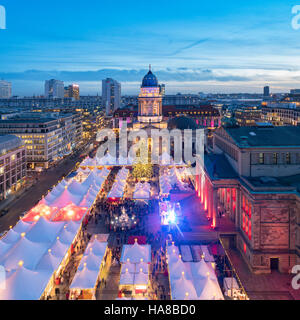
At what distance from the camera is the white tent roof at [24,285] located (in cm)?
2214

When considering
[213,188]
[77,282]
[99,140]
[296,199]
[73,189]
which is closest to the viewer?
[77,282]

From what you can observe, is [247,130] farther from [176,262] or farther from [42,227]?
[42,227]

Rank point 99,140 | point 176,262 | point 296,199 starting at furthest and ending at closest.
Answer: point 99,140
point 296,199
point 176,262

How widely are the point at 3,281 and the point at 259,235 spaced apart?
82.4ft

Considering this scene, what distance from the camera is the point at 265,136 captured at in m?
42.0

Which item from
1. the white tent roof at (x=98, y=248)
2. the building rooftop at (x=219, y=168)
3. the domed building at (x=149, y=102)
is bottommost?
the white tent roof at (x=98, y=248)

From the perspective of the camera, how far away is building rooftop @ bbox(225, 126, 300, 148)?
39750 millimetres

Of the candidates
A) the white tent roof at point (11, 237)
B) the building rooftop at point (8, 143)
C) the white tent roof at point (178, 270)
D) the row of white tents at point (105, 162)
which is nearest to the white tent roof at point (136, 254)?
the white tent roof at point (178, 270)

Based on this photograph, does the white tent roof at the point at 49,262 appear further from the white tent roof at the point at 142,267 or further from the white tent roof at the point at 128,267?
the white tent roof at the point at 142,267

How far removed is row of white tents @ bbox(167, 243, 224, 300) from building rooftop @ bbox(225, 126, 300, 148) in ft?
57.9

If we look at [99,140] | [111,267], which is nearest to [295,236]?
[111,267]

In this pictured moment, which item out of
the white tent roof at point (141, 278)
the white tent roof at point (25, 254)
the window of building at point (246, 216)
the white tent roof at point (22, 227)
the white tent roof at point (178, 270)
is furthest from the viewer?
the white tent roof at point (22, 227)

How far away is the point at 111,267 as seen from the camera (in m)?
32.6

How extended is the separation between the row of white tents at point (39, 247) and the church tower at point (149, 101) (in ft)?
277
